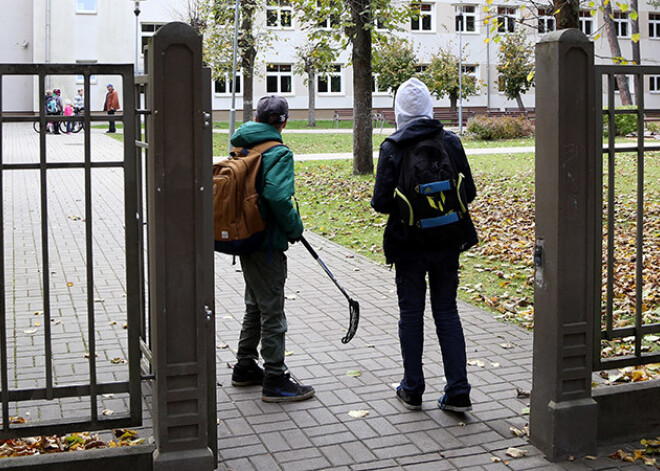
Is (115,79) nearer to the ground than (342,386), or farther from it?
farther from it

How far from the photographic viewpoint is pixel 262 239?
5.50m

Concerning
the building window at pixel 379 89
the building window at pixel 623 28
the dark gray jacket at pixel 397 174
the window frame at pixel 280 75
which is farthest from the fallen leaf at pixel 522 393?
the building window at pixel 623 28

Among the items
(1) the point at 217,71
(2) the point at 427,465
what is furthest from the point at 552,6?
(1) the point at 217,71

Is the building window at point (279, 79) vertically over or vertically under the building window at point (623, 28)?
under

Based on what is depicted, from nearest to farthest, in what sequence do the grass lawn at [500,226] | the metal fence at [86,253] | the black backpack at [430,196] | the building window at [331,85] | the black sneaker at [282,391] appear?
the metal fence at [86,253] → the black backpack at [430,196] → the black sneaker at [282,391] → the grass lawn at [500,226] → the building window at [331,85]

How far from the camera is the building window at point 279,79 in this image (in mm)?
56219

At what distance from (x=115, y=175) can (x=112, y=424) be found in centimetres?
1717

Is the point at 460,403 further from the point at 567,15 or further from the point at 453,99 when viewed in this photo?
the point at 453,99

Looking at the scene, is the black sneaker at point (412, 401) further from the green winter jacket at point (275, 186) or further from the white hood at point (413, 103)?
the white hood at point (413, 103)

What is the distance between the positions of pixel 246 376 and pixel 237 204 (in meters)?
1.28

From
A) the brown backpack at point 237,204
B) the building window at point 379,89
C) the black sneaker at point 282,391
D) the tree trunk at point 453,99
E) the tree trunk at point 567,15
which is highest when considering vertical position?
the building window at point 379,89

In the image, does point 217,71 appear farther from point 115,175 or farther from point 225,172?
point 225,172

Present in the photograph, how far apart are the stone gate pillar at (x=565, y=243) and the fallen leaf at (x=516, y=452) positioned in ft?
0.31

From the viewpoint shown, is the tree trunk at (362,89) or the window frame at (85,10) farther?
the window frame at (85,10)
